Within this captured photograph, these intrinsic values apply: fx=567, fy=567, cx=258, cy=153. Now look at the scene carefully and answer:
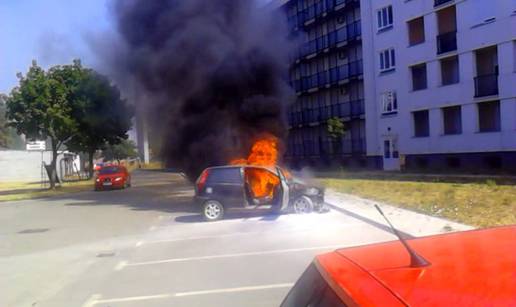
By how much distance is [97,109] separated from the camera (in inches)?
1344

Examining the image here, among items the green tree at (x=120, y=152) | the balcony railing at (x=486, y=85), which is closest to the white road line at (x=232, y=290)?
the balcony railing at (x=486, y=85)

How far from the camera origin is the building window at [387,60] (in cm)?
3672

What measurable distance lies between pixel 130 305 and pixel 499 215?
8.04m

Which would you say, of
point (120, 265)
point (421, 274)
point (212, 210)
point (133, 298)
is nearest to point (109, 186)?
point (212, 210)

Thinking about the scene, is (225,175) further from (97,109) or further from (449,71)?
(449,71)

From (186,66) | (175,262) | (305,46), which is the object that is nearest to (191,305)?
(175,262)

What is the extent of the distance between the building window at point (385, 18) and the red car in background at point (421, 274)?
3638cm

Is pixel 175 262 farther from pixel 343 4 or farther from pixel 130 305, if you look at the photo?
pixel 343 4

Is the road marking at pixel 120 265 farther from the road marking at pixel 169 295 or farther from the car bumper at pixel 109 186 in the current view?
the car bumper at pixel 109 186

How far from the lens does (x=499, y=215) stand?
1154 cm

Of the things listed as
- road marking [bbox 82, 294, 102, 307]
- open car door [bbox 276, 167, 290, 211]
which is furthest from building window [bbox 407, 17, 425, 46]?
road marking [bbox 82, 294, 102, 307]

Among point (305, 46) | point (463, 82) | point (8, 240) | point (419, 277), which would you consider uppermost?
point (305, 46)

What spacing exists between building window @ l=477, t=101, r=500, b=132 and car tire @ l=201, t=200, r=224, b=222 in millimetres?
19497

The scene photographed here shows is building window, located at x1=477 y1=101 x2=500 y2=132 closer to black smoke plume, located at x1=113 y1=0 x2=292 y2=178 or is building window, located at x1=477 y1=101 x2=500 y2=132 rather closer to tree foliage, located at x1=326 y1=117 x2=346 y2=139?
black smoke plume, located at x1=113 y1=0 x2=292 y2=178
